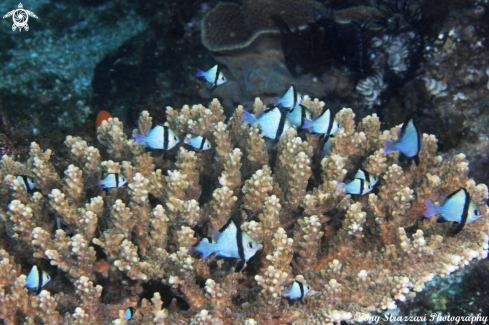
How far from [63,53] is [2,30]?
6.12 ft

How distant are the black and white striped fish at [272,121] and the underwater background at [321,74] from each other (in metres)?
0.75

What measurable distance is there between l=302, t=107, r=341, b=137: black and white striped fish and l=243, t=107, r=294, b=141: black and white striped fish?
251 millimetres

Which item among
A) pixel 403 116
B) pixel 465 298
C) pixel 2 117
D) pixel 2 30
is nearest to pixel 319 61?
pixel 403 116

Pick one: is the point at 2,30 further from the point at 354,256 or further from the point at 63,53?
the point at 354,256

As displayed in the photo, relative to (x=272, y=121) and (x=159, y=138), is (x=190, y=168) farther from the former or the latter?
(x=272, y=121)

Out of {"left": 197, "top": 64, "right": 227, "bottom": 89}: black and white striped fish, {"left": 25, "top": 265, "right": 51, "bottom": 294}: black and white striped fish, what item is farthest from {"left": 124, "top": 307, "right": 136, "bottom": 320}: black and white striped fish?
{"left": 197, "top": 64, "right": 227, "bottom": 89}: black and white striped fish

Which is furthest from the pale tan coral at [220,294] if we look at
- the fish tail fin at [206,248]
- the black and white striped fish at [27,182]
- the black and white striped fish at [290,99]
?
the black and white striped fish at [27,182]

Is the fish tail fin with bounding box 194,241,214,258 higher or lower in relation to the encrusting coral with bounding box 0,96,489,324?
higher

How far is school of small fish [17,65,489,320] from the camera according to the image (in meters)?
2.13

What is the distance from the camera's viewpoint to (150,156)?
141 inches

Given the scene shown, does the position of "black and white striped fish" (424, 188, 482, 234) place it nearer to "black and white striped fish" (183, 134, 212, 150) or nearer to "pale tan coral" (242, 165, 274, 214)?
"pale tan coral" (242, 165, 274, 214)

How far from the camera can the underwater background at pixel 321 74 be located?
5.41 meters

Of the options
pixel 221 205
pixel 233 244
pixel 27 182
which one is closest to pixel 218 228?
pixel 221 205

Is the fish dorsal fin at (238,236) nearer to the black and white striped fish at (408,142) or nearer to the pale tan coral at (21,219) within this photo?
the black and white striped fish at (408,142)
